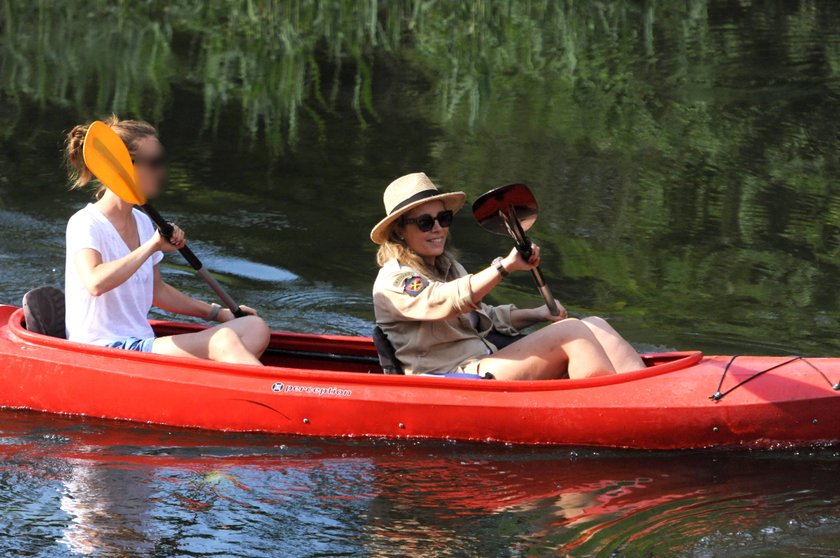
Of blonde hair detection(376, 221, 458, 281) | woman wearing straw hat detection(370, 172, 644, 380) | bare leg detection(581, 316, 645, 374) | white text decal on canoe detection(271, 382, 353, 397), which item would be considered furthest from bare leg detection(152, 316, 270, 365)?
bare leg detection(581, 316, 645, 374)

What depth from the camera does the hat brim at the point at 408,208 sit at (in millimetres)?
5219

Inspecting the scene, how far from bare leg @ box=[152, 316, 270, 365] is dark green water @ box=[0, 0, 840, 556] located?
36cm

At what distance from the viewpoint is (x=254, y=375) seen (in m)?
5.61

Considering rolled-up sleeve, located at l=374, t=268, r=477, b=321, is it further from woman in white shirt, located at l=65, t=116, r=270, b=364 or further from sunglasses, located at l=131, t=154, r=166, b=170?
sunglasses, located at l=131, t=154, r=166, b=170

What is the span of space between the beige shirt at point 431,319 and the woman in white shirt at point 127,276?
685mm

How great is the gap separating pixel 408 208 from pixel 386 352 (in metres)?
0.69

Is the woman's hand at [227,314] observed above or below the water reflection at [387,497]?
above

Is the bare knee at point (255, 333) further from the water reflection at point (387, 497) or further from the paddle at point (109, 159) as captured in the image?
the paddle at point (109, 159)

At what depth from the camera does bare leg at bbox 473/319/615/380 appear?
542cm

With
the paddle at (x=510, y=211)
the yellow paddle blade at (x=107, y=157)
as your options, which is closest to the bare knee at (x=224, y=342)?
the yellow paddle blade at (x=107, y=157)

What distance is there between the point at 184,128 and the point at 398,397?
6501 mm

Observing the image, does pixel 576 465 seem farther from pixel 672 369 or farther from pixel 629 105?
pixel 629 105

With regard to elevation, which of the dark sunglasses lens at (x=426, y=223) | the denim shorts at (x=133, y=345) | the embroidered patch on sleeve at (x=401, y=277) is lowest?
the denim shorts at (x=133, y=345)

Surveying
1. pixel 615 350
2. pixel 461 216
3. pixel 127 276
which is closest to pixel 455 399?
pixel 615 350
